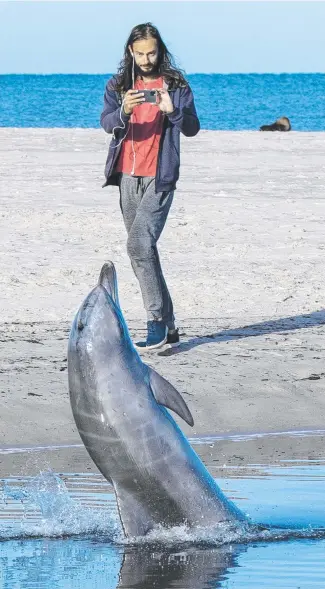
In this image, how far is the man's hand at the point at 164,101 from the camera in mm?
8062

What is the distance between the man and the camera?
8.12 m

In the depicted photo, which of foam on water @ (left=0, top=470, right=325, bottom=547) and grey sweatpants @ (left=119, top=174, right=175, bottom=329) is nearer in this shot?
foam on water @ (left=0, top=470, right=325, bottom=547)

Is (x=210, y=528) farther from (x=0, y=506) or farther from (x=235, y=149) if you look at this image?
(x=235, y=149)

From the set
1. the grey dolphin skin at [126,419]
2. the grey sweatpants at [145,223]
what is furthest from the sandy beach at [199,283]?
the grey dolphin skin at [126,419]

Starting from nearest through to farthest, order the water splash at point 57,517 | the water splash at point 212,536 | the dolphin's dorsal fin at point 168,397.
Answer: the dolphin's dorsal fin at point 168,397, the water splash at point 212,536, the water splash at point 57,517

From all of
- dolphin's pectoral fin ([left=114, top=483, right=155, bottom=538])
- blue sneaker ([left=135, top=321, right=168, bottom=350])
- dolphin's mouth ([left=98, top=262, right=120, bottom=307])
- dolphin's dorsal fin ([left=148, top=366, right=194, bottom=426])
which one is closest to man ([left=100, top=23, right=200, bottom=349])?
blue sneaker ([left=135, top=321, right=168, bottom=350])

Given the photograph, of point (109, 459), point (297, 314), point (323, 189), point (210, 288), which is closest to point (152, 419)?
point (109, 459)

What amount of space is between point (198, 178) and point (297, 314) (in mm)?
8543

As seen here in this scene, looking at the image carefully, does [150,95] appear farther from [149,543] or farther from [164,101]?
[149,543]

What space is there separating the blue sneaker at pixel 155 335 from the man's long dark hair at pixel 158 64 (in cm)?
155

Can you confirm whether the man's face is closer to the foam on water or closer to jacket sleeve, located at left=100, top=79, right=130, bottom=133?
jacket sleeve, located at left=100, top=79, right=130, bottom=133

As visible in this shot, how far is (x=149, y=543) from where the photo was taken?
18.3ft

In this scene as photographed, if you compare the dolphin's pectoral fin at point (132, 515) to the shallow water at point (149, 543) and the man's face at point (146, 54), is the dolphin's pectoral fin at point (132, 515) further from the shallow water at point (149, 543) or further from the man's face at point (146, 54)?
the man's face at point (146, 54)

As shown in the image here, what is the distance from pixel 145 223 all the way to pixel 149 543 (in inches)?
127
